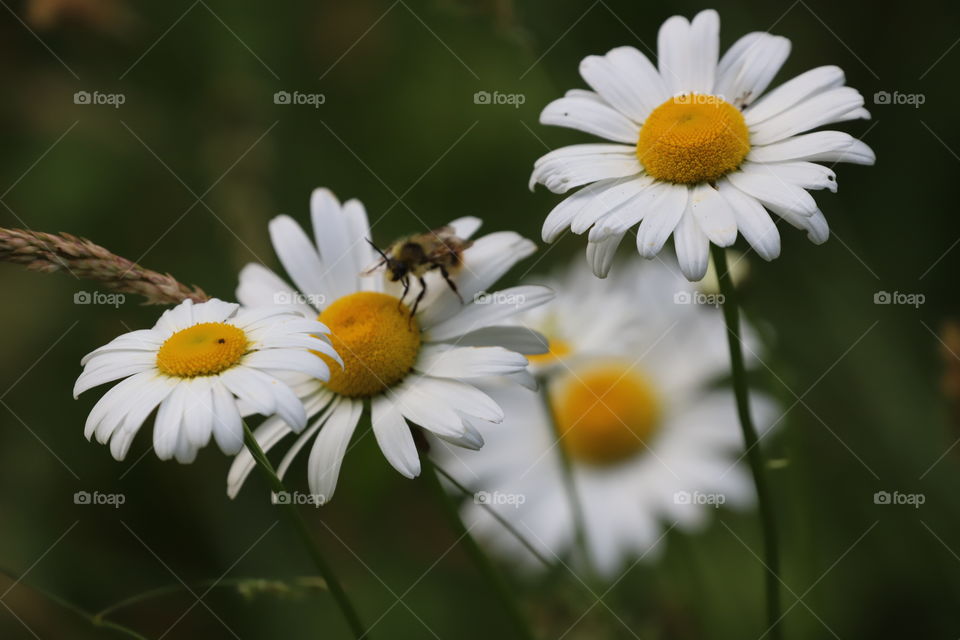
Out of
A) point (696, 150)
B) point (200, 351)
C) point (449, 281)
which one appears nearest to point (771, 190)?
point (696, 150)

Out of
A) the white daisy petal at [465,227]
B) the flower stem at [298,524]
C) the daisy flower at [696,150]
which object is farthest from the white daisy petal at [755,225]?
the flower stem at [298,524]

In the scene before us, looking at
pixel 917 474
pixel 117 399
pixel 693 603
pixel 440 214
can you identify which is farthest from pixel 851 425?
pixel 117 399

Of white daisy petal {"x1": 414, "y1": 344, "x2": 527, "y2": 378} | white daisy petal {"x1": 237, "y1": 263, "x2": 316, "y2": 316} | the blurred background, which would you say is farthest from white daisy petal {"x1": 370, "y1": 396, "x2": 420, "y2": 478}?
the blurred background

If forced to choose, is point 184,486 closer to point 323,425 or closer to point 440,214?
point 440,214

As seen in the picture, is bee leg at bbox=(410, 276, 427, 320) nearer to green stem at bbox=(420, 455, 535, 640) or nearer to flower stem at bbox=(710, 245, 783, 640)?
green stem at bbox=(420, 455, 535, 640)

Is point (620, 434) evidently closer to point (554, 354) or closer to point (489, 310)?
point (554, 354)

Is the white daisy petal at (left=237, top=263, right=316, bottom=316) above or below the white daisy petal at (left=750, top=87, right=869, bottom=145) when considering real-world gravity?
below
